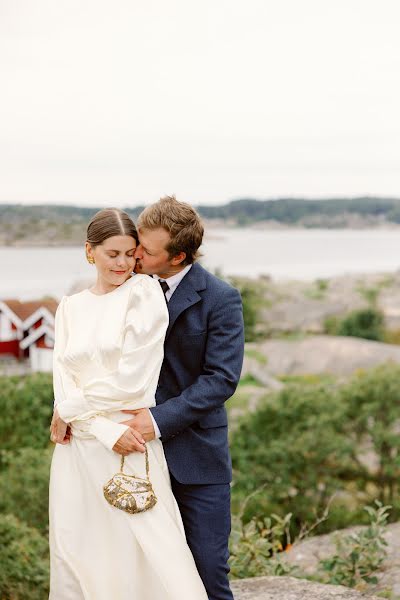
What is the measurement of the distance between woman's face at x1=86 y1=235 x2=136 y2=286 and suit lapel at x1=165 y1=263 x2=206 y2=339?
239 mm

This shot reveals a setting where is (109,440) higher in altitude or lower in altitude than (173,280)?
lower

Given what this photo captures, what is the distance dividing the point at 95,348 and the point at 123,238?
467 mm

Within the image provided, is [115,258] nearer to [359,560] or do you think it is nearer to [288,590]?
[288,590]

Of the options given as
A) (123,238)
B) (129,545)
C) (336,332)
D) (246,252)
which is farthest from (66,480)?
(246,252)

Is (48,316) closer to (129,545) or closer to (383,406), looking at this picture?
(383,406)

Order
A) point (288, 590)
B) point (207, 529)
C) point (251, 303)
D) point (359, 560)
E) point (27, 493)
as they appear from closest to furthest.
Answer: point (207, 529), point (288, 590), point (359, 560), point (27, 493), point (251, 303)

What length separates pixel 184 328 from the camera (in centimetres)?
340

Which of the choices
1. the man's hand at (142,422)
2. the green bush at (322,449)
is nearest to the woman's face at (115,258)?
the man's hand at (142,422)

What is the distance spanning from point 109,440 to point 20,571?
3082 millimetres

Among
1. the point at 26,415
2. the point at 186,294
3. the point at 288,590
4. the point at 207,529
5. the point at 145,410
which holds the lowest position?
the point at 26,415

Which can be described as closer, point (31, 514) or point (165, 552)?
point (165, 552)

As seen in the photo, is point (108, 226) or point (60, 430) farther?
point (60, 430)

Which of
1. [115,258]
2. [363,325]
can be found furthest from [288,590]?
[363,325]

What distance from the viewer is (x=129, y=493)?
3.28 meters
